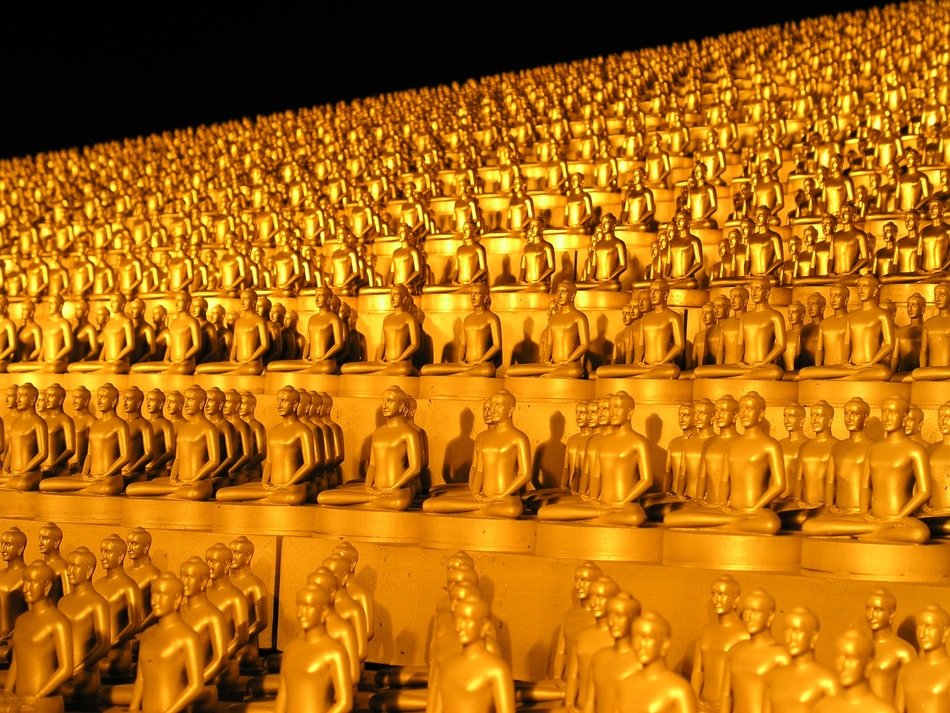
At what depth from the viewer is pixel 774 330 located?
8.73 metres

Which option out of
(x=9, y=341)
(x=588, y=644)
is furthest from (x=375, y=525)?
(x=9, y=341)

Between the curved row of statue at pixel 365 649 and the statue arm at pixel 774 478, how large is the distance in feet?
3.06

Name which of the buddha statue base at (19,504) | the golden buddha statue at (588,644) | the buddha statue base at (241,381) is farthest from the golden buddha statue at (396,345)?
the golden buddha statue at (588,644)

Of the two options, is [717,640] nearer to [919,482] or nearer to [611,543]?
[611,543]

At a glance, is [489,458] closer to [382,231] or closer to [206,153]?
[382,231]

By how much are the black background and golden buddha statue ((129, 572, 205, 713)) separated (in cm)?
1961

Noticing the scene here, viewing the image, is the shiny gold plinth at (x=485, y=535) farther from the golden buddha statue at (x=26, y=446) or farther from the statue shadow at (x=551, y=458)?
the golden buddha statue at (x=26, y=446)

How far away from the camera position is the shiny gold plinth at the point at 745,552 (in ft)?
22.0

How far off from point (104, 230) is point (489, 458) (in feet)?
28.4

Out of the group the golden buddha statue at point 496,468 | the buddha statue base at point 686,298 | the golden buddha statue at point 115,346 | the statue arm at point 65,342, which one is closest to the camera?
the golden buddha statue at point 496,468

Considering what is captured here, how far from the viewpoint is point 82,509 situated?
8672mm

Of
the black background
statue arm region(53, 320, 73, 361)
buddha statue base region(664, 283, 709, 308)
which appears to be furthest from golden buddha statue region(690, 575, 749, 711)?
the black background

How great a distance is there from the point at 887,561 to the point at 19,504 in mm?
5356

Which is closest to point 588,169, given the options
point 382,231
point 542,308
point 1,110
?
point 382,231
